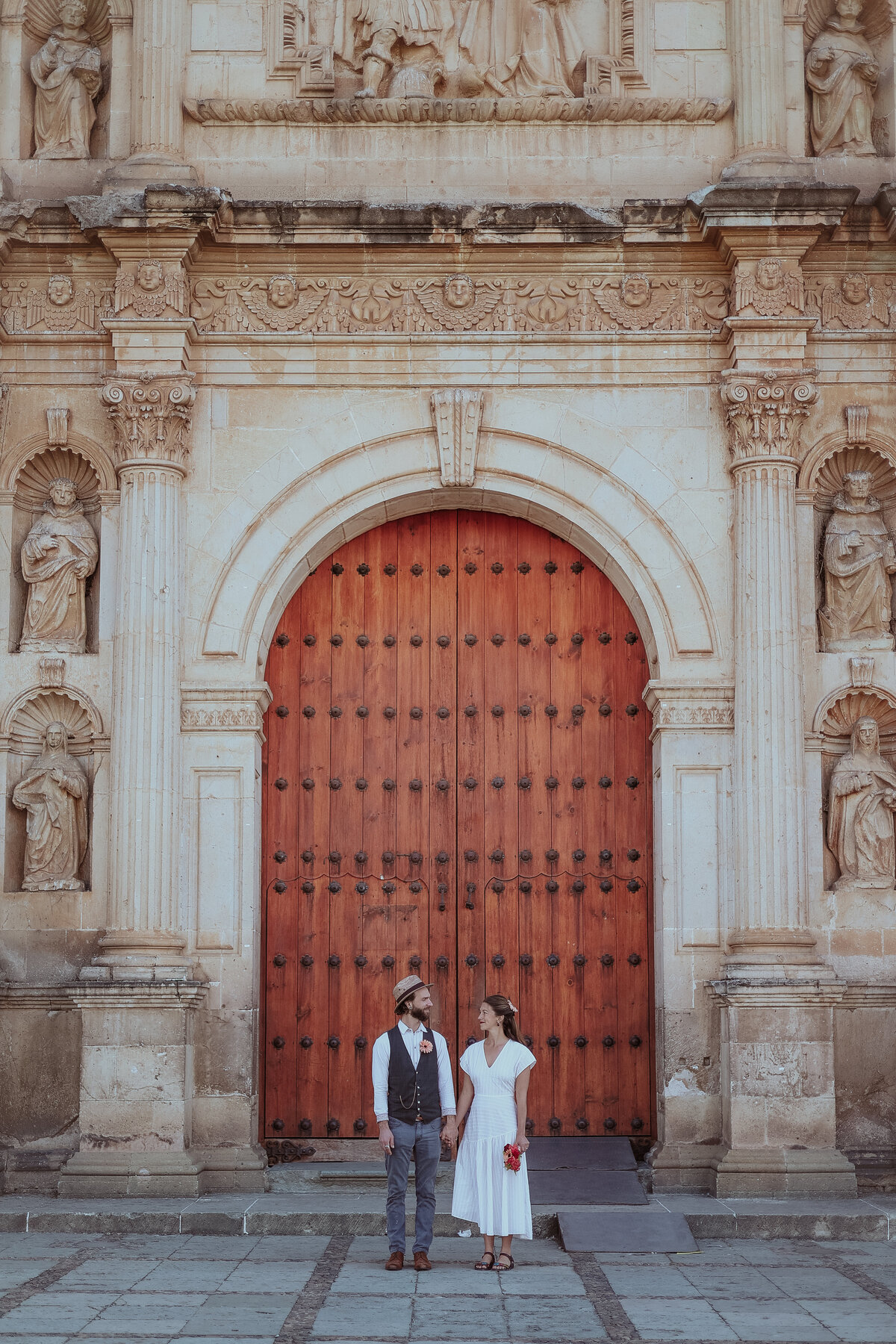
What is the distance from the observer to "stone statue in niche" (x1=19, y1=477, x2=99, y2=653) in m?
10.9


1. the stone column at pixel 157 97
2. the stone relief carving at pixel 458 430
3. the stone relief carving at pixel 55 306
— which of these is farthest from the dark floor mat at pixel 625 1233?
the stone column at pixel 157 97

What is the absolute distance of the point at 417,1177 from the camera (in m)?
8.34

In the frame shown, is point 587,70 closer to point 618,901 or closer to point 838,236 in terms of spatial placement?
point 838,236

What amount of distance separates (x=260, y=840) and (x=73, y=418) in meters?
3.00

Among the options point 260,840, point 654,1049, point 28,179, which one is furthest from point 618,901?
point 28,179

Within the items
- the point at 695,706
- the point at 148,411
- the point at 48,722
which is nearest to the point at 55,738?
the point at 48,722

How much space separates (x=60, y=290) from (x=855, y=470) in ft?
17.4

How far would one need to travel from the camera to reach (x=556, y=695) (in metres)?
11.2

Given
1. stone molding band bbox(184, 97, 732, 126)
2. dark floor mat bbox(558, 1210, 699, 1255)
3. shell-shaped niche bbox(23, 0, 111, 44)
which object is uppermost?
shell-shaped niche bbox(23, 0, 111, 44)

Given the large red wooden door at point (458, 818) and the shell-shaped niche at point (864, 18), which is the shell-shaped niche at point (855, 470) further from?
the shell-shaped niche at point (864, 18)

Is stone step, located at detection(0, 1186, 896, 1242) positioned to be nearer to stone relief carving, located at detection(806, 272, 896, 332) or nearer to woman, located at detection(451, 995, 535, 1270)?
woman, located at detection(451, 995, 535, 1270)

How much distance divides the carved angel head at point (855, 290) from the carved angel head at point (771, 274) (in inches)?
20.2

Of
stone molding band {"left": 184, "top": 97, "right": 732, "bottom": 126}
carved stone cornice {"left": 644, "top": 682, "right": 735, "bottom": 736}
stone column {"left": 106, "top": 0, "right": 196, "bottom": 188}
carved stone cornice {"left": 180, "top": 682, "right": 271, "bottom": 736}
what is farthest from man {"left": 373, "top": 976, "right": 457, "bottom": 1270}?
stone molding band {"left": 184, "top": 97, "right": 732, "bottom": 126}

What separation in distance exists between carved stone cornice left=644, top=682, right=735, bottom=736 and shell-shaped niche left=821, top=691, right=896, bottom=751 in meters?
0.67
